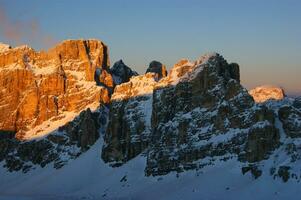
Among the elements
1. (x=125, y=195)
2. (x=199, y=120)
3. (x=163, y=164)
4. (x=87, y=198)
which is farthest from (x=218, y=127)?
(x=87, y=198)

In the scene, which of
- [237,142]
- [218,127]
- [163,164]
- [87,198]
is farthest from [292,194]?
[87,198]

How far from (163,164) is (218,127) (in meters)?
21.6

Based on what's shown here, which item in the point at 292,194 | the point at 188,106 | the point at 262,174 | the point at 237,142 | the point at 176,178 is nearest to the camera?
the point at 292,194

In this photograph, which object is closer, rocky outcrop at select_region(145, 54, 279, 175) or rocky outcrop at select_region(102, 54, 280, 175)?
rocky outcrop at select_region(102, 54, 280, 175)

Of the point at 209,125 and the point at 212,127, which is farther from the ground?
the point at 209,125

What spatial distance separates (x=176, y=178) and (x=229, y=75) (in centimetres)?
3922

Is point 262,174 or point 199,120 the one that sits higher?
point 199,120

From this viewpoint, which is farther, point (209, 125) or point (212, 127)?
point (209, 125)

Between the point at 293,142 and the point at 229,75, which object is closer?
the point at 293,142

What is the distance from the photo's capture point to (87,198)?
19688 cm

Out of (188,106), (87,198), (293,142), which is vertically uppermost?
(188,106)

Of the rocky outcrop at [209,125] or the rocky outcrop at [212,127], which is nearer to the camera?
the rocky outcrop at [212,127]

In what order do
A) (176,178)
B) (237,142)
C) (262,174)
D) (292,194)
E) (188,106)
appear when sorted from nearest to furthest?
(292,194) < (262,174) < (237,142) < (176,178) < (188,106)

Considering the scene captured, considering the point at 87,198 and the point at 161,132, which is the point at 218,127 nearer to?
the point at 161,132
